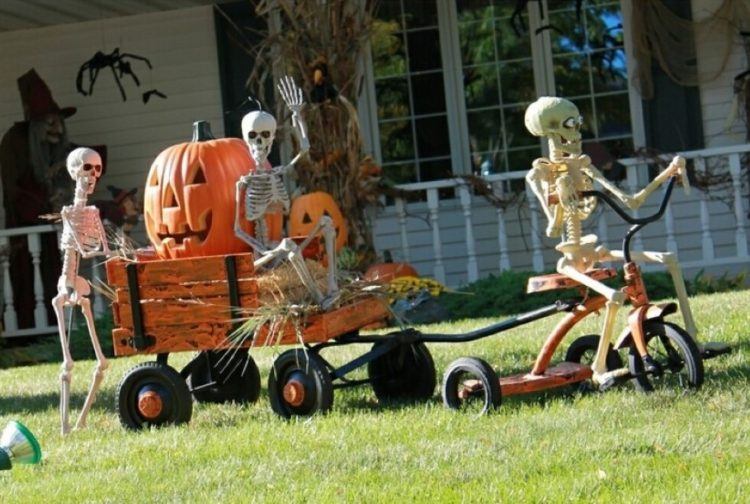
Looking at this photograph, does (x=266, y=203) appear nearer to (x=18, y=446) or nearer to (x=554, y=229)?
(x=554, y=229)

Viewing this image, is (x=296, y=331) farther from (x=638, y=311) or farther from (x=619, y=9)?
(x=619, y=9)

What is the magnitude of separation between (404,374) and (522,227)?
6.41 metres

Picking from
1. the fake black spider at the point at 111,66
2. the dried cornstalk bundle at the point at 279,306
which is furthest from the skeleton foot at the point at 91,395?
the fake black spider at the point at 111,66

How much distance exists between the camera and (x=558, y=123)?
19.2 ft

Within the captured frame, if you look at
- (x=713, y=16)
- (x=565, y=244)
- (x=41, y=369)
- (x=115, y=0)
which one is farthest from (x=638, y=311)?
(x=115, y=0)

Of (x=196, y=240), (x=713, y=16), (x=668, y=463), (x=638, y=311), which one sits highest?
(x=713, y=16)

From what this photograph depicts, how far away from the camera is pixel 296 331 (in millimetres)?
5922

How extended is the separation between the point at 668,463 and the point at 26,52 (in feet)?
36.1

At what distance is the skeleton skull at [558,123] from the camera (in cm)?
584

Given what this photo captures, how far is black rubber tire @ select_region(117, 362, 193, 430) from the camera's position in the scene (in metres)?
6.18

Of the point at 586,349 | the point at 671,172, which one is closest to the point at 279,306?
the point at 586,349

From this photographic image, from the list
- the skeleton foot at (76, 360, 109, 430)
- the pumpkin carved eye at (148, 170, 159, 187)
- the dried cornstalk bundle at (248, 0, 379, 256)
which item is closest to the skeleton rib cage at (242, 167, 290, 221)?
the pumpkin carved eye at (148, 170, 159, 187)

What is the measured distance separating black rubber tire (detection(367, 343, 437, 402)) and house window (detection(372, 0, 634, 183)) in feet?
22.1

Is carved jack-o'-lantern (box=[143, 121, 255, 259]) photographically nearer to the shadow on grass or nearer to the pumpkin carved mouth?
the pumpkin carved mouth
